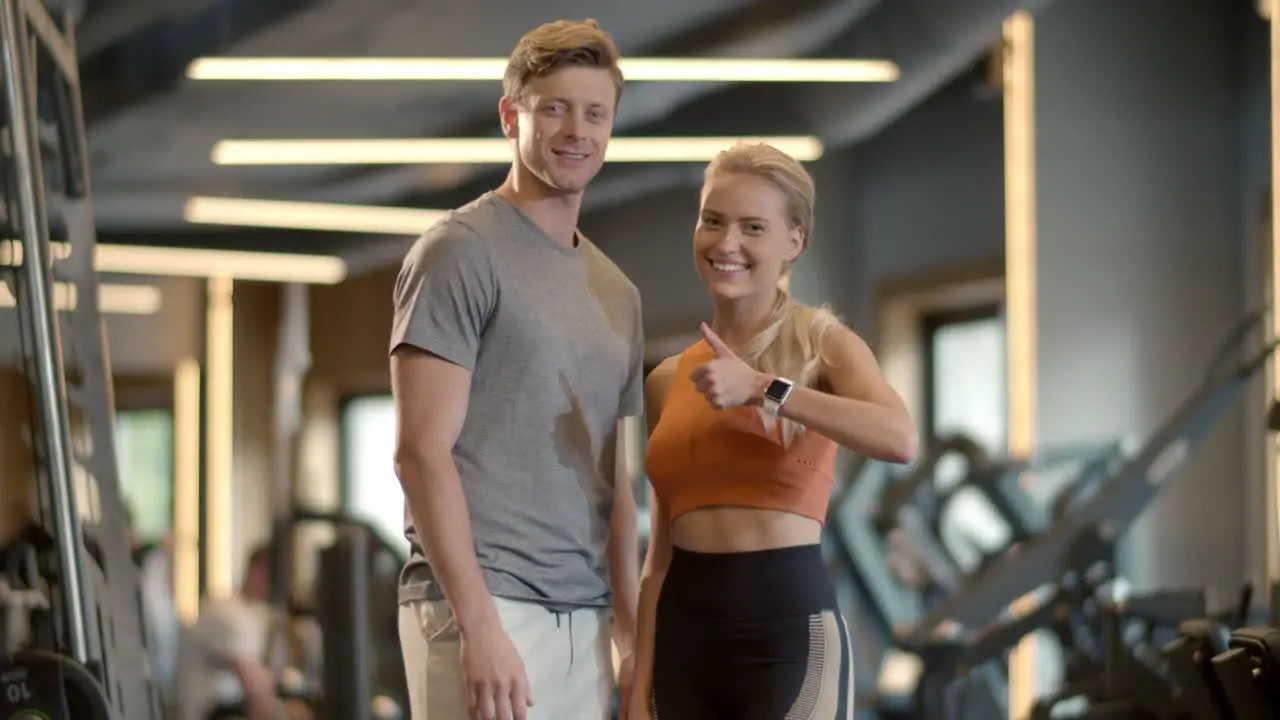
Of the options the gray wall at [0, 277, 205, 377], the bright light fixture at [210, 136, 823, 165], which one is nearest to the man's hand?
the bright light fixture at [210, 136, 823, 165]

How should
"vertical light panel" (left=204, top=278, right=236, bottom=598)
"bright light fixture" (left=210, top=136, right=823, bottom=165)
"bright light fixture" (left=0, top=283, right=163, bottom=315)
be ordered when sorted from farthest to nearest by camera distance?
"bright light fixture" (left=0, top=283, right=163, bottom=315) < "vertical light panel" (left=204, top=278, right=236, bottom=598) < "bright light fixture" (left=210, top=136, right=823, bottom=165)

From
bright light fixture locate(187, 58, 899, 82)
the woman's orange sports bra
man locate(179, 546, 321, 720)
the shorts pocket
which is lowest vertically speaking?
man locate(179, 546, 321, 720)

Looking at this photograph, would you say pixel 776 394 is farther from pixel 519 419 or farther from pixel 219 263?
pixel 219 263

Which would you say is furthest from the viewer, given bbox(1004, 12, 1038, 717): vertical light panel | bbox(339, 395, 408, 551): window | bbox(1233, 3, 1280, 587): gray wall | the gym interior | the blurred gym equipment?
bbox(339, 395, 408, 551): window

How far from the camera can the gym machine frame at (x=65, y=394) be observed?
8.43 feet

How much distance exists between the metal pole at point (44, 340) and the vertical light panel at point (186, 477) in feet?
24.8

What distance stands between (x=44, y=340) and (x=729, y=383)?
1.45 metres

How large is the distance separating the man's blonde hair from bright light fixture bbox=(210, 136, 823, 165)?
15.0 ft

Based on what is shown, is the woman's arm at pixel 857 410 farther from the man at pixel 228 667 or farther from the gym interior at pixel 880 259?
the man at pixel 228 667

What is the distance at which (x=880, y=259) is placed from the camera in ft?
24.5

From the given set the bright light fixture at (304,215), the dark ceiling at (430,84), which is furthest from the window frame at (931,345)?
the bright light fixture at (304,215)

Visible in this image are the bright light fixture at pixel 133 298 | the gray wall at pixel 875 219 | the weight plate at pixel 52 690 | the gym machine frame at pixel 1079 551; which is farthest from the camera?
the bright light fixture at pixel 133 298

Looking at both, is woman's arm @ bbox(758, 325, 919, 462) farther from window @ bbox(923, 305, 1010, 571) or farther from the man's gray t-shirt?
window @ bbox(923, 305, 1010, 571)

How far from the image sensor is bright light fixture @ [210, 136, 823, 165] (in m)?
6.45
